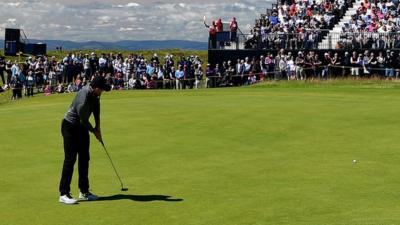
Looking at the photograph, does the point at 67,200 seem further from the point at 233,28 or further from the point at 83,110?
the point at 233,28

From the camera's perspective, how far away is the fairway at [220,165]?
38.0 ft

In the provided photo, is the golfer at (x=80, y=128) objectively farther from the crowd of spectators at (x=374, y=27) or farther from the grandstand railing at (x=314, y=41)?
the crowd of spectators at (x=374, y=27)

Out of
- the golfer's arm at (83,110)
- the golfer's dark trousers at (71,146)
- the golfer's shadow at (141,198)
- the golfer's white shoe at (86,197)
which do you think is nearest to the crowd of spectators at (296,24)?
the golfer's shadow at (141,198)

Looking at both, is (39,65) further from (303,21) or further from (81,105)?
(81,105)

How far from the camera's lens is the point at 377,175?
14477 millimetres

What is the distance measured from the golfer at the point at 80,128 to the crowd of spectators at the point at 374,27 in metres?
31.6

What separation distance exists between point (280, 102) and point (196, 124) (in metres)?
7.28

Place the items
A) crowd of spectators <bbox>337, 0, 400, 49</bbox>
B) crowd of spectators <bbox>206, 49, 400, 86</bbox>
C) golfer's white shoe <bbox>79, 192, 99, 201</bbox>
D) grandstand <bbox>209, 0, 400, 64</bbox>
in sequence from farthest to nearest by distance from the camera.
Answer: grandstand <bbox>209, 0, 400, 64</bbox>
crowd of spectators <bbox>337, 0, 400, 49</bbox>
crowd of spectators <bbox>206, 49, 400, 86</bbox>
golfer's white shoe <bbox>79, 192, 99, 201</bbox>

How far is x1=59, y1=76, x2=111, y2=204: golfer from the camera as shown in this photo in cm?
1230

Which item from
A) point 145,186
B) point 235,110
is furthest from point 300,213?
point 235,110

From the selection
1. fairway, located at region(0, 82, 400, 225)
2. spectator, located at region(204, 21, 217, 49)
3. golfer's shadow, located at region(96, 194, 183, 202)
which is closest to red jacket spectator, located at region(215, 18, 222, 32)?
spectator, located at region(204, 21, 217, 49)

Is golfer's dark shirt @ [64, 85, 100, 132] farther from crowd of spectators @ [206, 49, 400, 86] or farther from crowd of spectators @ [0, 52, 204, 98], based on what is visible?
crowd of spectators @ [0, 52, 204, 98]

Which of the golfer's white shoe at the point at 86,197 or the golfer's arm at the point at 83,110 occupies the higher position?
the golfer's arm at the point at 83,110

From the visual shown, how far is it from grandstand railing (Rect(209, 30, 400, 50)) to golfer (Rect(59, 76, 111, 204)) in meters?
31.5
